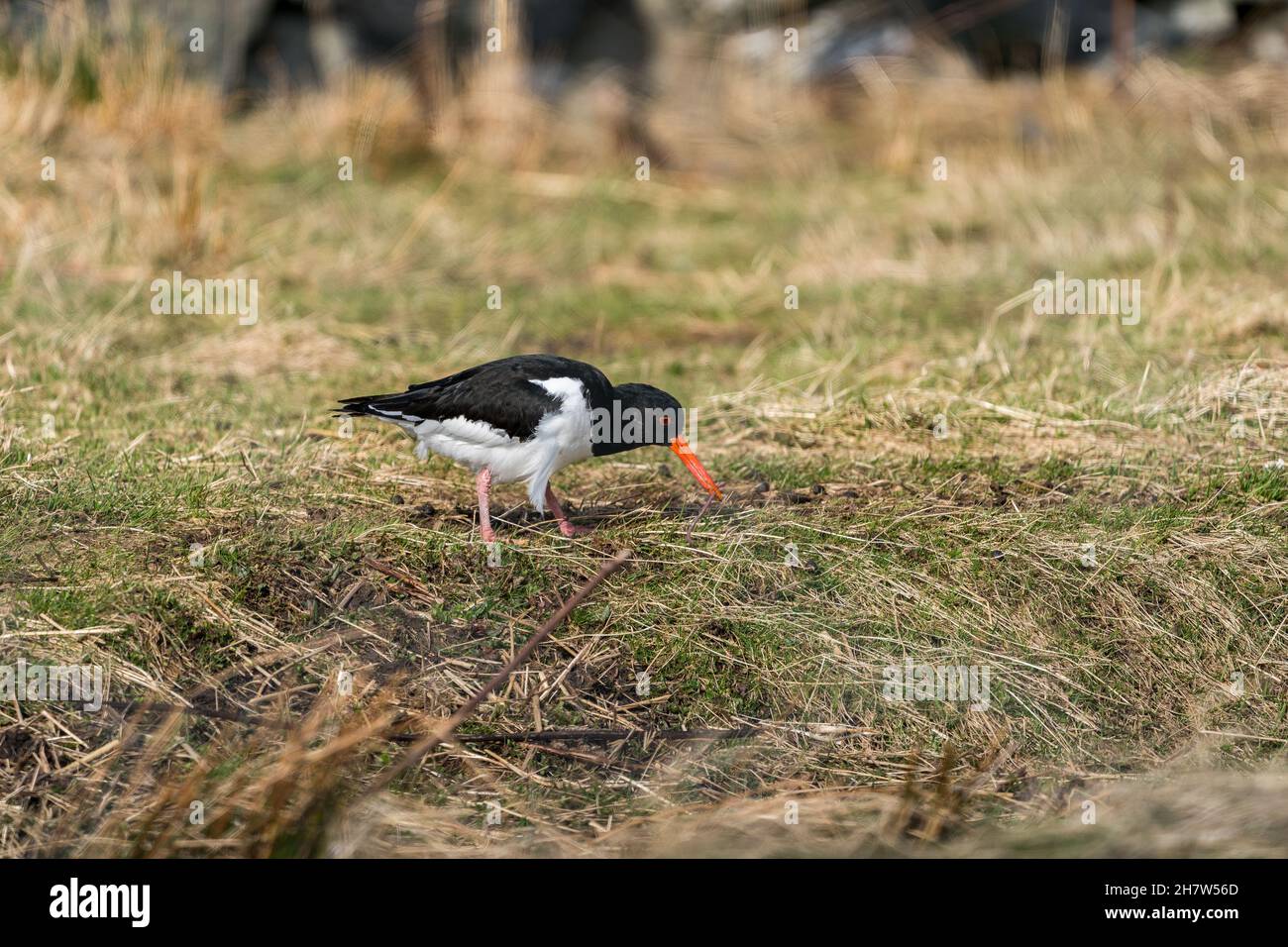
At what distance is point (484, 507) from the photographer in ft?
17.3

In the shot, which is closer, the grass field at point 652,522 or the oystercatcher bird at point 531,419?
the grass field at point 652,522

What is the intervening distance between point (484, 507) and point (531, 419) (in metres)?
0.38

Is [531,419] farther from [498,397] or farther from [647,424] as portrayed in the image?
[647,424]

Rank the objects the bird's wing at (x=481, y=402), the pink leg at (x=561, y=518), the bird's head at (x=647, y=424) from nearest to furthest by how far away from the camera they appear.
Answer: the bird's wing at (x=481, y=402) < the pink leg at (x=561, y=518) < the bird's head at (x=647, y=424)

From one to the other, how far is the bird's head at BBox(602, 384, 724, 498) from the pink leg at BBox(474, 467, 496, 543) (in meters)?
0.43

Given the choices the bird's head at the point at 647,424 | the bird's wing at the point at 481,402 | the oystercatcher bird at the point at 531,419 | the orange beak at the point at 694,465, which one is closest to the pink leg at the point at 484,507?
the oystercatcher bird at the point at 531,419

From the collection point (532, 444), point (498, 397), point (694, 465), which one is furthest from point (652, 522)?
point (498, 397)

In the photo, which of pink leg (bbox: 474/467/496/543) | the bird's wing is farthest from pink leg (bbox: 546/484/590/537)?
the bird's wing

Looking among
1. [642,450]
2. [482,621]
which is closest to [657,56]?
[642,450]

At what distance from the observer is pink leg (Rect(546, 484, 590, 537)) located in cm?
530

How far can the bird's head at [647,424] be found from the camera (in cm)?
→ 544

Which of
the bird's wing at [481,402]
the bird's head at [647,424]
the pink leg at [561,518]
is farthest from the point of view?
the bird's head at [647,424]

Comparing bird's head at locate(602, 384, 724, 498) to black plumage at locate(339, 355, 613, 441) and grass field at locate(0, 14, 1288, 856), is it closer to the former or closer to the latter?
black plumage at locate(339, 355, 613, 441)

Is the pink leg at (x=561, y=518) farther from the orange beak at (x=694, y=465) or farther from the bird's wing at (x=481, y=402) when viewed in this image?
the orange beak at (x=694, y=465)
